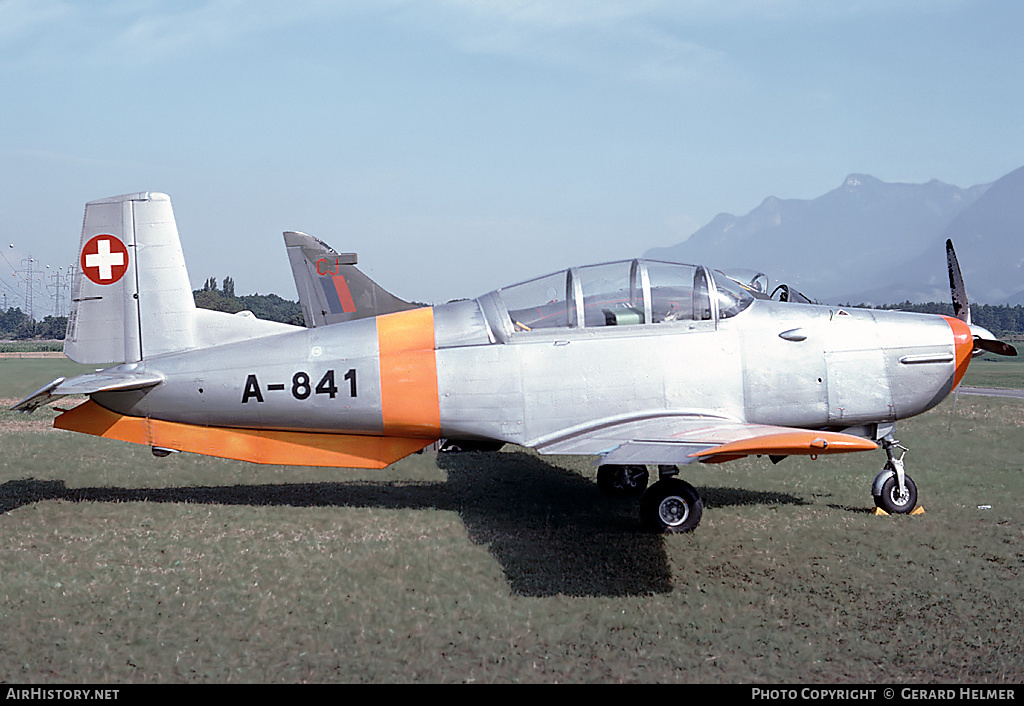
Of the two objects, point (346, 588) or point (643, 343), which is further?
point (643, 343)

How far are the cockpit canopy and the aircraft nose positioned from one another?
2.08 meters

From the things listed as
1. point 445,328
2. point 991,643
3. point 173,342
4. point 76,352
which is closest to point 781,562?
point 991,643

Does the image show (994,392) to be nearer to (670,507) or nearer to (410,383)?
(670,507)

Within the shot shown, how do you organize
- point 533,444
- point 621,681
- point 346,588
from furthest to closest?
1. point 533,444
2. point 346,588
3. point 621,681

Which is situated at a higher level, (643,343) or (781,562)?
(643,343)

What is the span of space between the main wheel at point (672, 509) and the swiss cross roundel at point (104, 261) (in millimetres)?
5793

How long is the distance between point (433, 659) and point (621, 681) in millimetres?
1036

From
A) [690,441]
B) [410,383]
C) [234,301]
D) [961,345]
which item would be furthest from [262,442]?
[234,301]

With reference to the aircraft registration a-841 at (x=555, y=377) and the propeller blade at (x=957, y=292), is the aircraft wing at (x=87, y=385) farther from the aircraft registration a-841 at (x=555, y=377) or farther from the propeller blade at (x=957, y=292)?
the propeller blade at (x=957, y=292)

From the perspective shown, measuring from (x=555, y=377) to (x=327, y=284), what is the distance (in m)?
10.4

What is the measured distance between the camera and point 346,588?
5.42m

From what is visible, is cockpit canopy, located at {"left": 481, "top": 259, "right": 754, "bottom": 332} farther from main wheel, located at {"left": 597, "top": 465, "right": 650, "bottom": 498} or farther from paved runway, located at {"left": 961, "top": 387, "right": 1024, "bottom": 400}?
paved runway, located at {"left": 961, "top": 387, "right": 1024, "bottom": 400}

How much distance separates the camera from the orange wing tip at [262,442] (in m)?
7.51

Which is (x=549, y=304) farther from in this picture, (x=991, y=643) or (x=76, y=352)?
(x=76, y=352)
